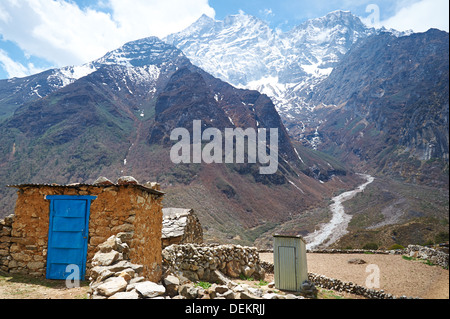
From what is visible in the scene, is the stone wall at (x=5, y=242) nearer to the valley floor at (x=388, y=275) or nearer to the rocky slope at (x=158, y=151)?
the valley floor at (x=388, y=275)

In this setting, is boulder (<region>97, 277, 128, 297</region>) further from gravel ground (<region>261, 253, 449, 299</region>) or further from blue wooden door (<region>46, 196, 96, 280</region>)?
gravel ground (<region>261, 253, 449, 299</region>)

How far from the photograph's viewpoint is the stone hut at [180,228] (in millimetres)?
12962

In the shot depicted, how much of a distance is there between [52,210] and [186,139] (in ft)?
254

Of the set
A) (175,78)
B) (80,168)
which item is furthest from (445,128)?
(80,168)

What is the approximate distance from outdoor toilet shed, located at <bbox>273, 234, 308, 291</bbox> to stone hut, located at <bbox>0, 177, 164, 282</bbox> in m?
6.14

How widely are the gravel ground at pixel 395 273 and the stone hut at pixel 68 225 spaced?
13.5 metres

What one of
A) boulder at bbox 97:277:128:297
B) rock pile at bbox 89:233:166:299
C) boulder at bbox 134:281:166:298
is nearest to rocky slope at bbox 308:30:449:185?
rock pile at bbox 89:233:166:299

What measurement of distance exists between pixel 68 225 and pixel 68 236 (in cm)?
Result: 28

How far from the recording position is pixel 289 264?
37.8ft

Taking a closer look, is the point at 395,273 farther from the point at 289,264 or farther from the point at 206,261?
the point at 206,261

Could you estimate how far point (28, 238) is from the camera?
736cm

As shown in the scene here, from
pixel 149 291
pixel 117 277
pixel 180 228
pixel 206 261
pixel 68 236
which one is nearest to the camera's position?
pixel 149 291

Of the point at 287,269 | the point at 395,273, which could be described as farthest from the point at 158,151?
the point at 287,269
